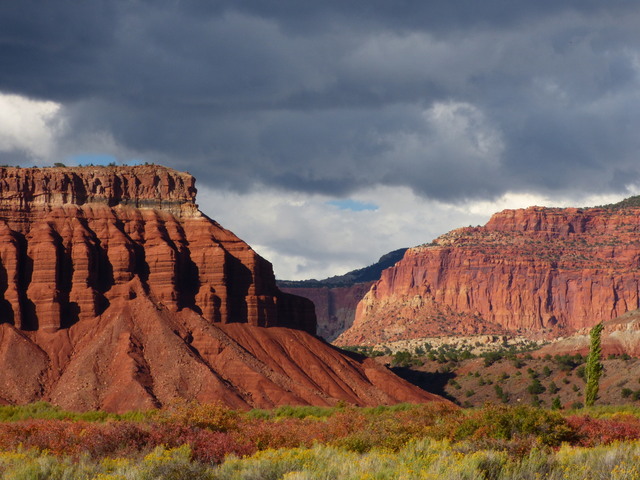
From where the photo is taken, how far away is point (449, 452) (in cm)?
4153

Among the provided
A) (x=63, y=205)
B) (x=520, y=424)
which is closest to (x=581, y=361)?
(x=63, y=205)

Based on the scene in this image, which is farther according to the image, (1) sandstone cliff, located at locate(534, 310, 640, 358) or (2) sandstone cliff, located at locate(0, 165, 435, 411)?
(1) sandstone cliff, located at locate(534, 310, 640, 358)

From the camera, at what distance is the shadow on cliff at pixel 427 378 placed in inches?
6284

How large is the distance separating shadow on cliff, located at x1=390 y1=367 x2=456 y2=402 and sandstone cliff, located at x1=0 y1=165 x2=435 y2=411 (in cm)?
2423

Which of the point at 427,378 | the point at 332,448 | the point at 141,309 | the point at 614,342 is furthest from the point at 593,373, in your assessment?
the point at 614,342

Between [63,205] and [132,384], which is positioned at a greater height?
[63,205]

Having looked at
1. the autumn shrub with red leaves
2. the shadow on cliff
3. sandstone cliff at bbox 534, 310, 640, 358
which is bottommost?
the autumn shrub with red leaves

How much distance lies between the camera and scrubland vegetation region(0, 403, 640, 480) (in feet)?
120

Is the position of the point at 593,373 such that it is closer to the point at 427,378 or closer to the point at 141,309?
the point at 141,309

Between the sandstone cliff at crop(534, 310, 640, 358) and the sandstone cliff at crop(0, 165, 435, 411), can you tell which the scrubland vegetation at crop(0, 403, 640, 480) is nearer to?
the sandstone cliff at crop(0, 165, 435, 411)

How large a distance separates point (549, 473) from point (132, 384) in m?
69.4

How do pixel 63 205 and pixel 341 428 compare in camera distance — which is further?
pixel 63 205

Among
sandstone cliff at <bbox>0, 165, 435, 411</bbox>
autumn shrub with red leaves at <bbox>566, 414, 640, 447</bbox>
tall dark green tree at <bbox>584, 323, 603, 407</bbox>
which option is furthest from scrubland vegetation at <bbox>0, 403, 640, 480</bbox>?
sandstone cliff at <bbox>0, 165, 435, 411</bbox>

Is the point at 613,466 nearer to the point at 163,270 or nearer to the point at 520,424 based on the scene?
the point at 520,424
